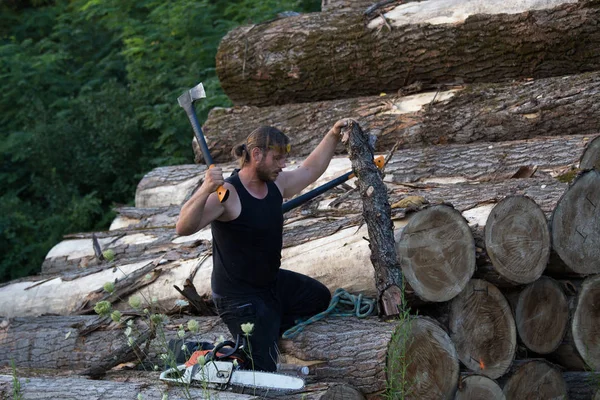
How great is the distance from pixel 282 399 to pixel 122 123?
7301 millimetres

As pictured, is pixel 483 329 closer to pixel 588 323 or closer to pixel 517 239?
pixel 517 239

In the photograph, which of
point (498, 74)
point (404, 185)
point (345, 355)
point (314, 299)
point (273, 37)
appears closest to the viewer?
point (345, 355)

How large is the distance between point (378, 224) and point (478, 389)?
1.01m

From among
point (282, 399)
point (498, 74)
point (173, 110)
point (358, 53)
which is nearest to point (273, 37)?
point (358, 53)

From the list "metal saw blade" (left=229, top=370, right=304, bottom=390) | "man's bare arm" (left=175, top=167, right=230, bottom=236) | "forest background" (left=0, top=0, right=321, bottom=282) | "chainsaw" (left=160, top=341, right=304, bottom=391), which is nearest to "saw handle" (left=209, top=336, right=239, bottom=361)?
"chainsaw" (left=160, top=341, right=304, bottom=391)

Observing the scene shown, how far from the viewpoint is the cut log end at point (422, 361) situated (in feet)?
13.6

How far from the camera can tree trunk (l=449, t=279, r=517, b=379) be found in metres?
4.69

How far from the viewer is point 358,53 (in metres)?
7.46

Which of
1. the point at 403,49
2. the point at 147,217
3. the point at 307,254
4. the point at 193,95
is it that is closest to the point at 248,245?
the point at 307,254

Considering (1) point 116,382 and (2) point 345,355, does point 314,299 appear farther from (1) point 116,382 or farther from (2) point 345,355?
(1) point 116,382

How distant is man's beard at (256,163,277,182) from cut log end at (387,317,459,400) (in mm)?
1053

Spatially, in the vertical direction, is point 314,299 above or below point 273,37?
below

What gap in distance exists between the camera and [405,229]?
4.55 meters

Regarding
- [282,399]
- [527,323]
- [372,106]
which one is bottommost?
[527,323]
